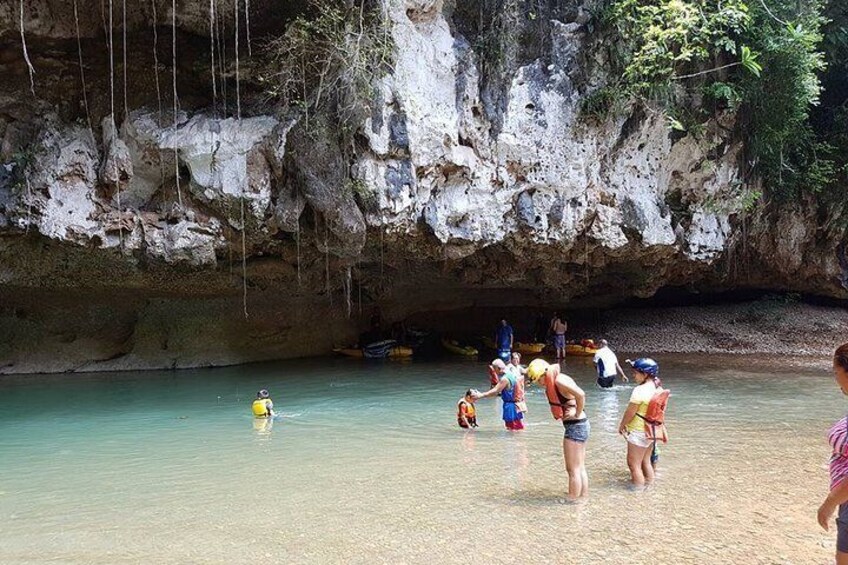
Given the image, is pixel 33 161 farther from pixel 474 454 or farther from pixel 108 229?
pixel 474 454

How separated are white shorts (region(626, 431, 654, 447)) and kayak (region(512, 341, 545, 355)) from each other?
13.7m

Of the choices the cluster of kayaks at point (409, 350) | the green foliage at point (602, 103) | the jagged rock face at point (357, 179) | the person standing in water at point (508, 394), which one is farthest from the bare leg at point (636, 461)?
the cluster of kayaks at point (409, 350)

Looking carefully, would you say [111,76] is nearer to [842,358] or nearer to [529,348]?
[842,358]

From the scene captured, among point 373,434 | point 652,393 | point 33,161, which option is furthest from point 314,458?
point 33,161

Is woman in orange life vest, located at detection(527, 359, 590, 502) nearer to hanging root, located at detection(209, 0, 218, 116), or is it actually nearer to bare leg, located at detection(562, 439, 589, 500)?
bare leg, located at detection(562, 439, 589, 500)

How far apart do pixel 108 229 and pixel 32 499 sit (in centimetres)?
730


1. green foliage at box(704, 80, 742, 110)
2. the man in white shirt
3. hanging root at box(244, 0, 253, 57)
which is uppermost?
hanging root at box(244, 0, 253, 57)

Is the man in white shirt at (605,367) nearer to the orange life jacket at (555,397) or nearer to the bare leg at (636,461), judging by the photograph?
the bare leg at (636,461)

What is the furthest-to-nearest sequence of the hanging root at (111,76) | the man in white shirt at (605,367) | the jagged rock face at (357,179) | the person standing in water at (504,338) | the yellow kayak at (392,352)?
1. the yellow kayak at (392,352)
2. the person standing in water at (504,338)
3. the jagged rock face at (357,179)
4. the hanging root at (111,76)
5. the man in white shirt at (605,367)

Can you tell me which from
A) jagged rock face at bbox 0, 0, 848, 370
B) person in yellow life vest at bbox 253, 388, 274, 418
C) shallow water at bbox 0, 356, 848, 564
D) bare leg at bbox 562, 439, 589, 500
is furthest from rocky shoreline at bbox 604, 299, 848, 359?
bare leg at bbox 562, 439, 589, 500

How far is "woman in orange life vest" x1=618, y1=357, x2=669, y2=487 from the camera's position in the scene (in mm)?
5570

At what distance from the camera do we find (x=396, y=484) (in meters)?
6.20

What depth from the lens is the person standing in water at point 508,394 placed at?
811 centimetres

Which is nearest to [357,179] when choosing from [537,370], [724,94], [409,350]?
[537,370]
